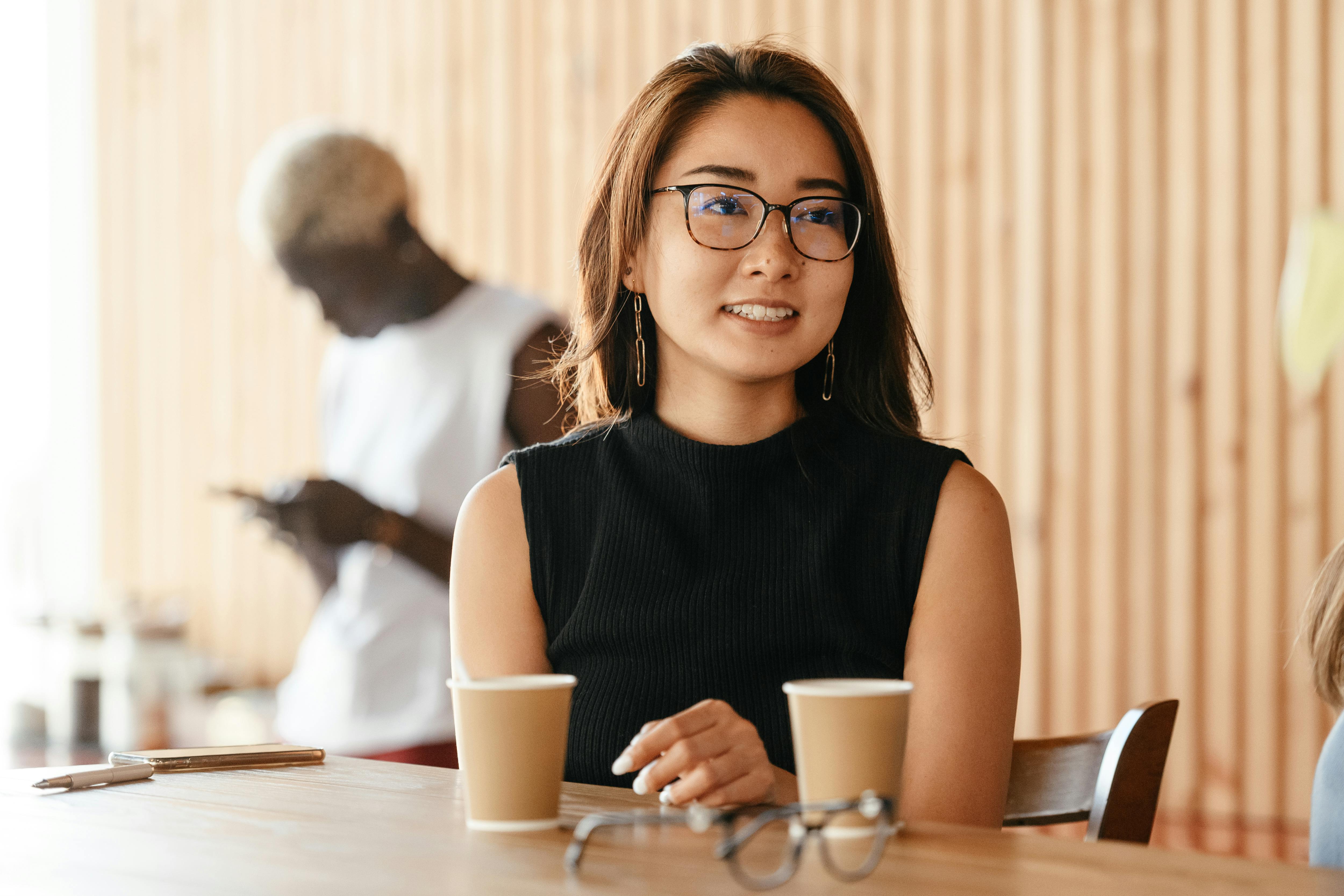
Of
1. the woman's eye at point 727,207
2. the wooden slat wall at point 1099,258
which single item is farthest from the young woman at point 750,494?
the wooden slat wall at point 1099,258

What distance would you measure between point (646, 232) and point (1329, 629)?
2.51 ft

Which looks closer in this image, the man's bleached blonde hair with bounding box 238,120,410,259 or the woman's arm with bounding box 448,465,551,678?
the woman's arm with bounding box 448,465,551,678

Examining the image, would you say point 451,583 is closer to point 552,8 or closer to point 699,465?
point 699,465

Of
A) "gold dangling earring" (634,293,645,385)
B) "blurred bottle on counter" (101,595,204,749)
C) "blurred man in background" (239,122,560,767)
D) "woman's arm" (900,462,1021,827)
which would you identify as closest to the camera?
"woman's arm" (900,462,1021,827)

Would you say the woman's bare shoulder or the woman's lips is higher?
the woman's lips

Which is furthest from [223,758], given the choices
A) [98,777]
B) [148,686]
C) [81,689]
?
[81,689]

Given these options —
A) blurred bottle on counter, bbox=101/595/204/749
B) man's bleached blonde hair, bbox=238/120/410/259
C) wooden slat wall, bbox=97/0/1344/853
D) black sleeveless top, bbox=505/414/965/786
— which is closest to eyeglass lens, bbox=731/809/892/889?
black sleeveless top, bbox=505/414/965/786

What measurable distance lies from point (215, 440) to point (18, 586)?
1221 millimetres

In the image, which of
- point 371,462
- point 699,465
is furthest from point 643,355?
point 371,462

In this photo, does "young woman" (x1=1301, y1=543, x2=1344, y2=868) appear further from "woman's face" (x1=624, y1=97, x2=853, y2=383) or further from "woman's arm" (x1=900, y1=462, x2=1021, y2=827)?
"woman's face" (x1=624, y1=97, x2=853, y2=383)

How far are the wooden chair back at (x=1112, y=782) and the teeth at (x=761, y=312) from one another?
1.61 feet

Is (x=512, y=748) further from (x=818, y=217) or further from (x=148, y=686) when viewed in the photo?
(x=148, y=686)

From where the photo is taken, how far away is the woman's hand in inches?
36.1

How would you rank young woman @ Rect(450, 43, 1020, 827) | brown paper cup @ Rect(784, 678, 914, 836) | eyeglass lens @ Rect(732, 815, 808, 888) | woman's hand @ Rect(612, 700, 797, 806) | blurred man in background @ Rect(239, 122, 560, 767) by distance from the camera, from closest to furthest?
eyeglass lens @ Rect(732, 815, 808, 888)
brown paper cup @ Rect(784, 678, 914, 836)
woman's hand @ Rect(612, 700, 797, 806)
young woman @ Rect(450, 43, 1020, 827)
blurred man in background @ Rect(239, 122, 560, 767)
